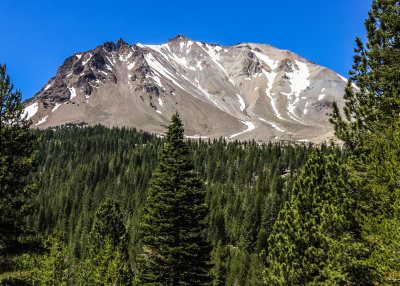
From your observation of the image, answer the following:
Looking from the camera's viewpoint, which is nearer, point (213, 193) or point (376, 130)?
point (376, 130)

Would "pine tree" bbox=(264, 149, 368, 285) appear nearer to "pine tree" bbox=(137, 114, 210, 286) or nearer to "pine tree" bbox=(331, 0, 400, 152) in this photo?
"pine tree" bbox=(331, 0, 400, 152)

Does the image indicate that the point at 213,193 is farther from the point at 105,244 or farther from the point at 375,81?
the point at 375,81

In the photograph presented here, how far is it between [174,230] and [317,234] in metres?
8.28

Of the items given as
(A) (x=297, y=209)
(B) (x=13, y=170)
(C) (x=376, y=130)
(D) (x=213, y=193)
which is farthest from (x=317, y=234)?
(D) (x=213, y=193)

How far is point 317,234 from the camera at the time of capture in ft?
46.7

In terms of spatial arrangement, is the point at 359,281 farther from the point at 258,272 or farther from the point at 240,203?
the point at 240,203

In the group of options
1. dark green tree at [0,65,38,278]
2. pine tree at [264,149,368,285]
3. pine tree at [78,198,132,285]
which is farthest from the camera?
pine tree at [78,198,132,285]

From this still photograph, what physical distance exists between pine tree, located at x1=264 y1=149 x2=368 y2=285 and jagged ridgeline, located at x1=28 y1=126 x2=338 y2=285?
4349 cm

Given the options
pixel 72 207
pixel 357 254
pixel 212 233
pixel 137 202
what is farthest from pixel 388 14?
pixel 72 207

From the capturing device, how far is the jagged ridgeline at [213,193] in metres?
84.6

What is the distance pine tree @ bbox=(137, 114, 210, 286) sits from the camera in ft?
58.2

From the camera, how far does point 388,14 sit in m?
12.1

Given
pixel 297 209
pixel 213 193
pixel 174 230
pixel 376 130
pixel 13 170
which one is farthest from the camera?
pixel 213 193

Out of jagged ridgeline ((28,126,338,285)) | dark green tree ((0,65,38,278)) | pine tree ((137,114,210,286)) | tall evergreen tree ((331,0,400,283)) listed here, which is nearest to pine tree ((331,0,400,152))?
tall evergreen tree ((331,0,400,283))
